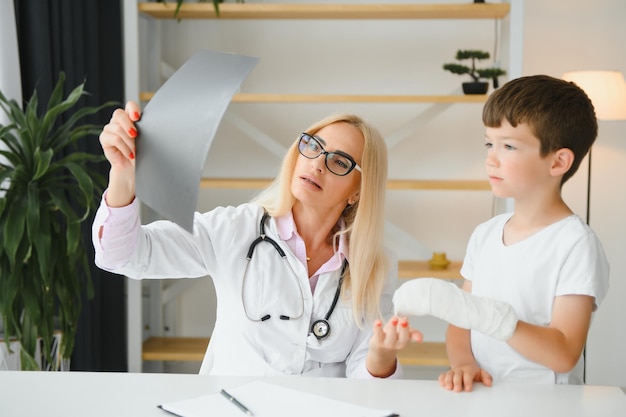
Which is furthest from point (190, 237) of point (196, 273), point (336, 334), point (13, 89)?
point (13, 89)

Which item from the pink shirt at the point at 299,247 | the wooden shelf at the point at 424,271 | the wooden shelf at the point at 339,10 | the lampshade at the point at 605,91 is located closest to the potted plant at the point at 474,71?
the wooden shelf at the point at 339,10

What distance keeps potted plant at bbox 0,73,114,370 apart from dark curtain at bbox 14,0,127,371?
36cm

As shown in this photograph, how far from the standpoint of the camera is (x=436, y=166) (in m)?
3.65

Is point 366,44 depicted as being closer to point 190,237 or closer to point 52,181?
point 52,181

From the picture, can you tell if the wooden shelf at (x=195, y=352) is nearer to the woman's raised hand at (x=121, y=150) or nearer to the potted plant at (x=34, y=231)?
the potted plant at (x=34, y=231)

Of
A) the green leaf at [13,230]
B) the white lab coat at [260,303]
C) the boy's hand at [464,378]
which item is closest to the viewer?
the boy's hand at [464,378]

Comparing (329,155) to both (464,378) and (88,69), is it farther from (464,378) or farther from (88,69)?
(88,69)

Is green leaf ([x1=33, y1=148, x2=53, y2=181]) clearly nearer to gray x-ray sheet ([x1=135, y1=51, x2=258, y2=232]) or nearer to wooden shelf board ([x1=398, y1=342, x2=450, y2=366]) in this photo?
gray x-ray sheet ([x1=135, y1=51, x2=258, y2=232])

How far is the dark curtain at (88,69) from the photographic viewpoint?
2.95m

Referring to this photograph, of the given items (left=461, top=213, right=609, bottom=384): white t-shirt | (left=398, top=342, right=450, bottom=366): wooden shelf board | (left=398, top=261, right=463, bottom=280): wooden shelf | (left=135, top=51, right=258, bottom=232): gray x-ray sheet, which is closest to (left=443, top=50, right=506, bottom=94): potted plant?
(left=398, top=261, right=463, bottom=280): wooden shelf

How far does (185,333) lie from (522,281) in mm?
2501

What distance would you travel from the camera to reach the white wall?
362 centimetres

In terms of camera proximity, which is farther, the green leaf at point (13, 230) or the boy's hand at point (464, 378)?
the green leaf at point (13, 230)

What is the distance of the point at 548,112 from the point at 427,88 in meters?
2.07
